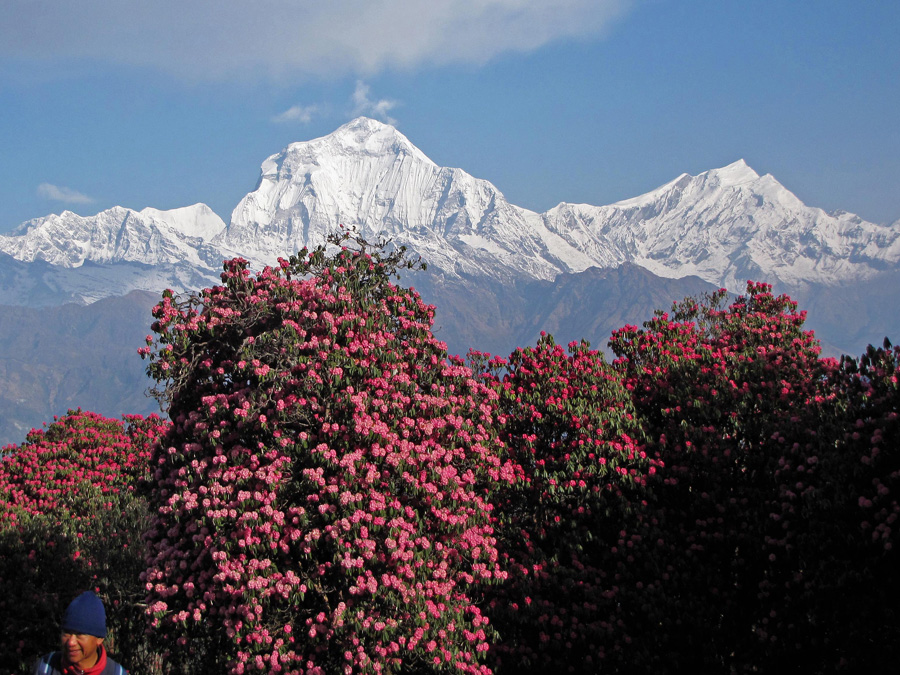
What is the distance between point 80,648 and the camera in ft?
20.7

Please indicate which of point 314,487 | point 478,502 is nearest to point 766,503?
point 478,502

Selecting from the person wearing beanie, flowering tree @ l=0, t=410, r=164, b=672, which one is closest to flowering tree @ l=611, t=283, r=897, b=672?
the person wearing beanie

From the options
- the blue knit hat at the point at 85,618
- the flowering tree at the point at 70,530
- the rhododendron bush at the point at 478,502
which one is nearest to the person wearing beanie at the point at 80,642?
the blue knit hat at the point at 85,618

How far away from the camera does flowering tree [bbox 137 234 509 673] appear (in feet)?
35.5

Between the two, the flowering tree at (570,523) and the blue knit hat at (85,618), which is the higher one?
the flowering tree at (570,523)

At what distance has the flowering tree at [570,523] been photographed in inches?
482

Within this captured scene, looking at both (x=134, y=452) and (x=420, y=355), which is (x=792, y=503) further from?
(x=134, y=452)

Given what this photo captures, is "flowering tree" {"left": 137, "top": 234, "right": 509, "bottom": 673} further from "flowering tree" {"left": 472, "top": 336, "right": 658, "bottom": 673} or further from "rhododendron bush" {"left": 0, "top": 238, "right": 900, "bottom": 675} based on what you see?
"flowering tree" {"left": 472, "top": 336, "right": 658, "bottom": 673}

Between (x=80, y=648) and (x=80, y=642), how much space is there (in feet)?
0.17

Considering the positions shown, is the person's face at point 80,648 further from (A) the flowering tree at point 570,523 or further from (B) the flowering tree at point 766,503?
(B) the flowering tree at point 766,503

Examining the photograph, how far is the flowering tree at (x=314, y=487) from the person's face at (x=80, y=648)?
4372 mm

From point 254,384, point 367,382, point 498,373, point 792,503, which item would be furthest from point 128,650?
point 792,503

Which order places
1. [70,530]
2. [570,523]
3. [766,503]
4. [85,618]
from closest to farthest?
[85,618] → [766,503] → [570,523] → [70,530]

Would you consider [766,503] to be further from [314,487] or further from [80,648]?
[80,648]
